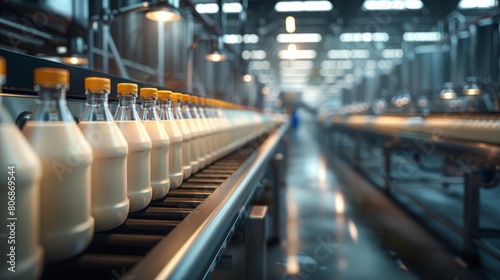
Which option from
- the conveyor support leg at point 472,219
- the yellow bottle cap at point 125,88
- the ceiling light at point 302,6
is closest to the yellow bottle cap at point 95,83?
the yellow bottle cap at point 125,88

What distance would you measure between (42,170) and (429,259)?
2555 millimetres

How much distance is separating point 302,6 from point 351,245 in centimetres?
523

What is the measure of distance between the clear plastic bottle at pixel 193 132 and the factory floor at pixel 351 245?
93cm

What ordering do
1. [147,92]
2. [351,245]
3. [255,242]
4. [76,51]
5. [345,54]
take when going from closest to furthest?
1. [147,92]
2. [255,242]
3. [76,51]
4. [351,245]
5. [345,54]

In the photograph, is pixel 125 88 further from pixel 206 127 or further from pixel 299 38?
pixel 299 38

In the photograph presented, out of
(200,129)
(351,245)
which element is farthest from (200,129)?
(351,245)

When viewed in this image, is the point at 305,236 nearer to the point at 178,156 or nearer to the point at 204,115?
the point at 204,115

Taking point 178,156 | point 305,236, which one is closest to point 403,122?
point 305,236

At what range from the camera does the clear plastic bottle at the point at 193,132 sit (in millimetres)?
1057

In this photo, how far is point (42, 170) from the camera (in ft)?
1.45

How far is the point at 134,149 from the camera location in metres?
0.66

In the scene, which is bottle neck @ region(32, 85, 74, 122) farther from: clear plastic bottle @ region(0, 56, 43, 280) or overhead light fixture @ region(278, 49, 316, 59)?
overhead light fixture @ region(278, 49, 316, 59)

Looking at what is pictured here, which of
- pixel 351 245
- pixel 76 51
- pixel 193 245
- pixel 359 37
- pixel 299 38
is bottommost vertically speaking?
pixel 351 245

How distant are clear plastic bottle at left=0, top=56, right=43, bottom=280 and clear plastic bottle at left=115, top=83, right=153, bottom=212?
26cm
